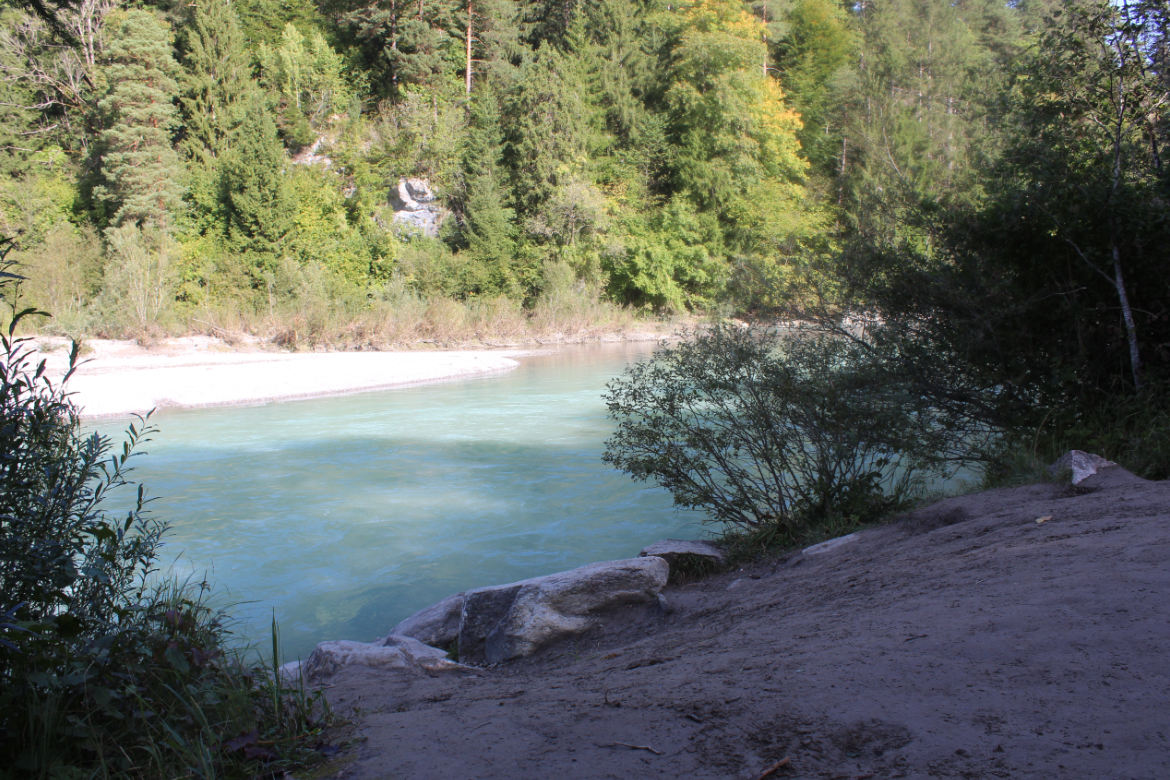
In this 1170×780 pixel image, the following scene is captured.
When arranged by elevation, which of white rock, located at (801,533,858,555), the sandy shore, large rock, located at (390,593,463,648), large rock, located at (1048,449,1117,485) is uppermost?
the sandy shore

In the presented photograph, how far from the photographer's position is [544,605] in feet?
16.8

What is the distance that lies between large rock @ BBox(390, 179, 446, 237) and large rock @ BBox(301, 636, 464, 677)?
3337cm

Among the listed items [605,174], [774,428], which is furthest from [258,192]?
[774,428]

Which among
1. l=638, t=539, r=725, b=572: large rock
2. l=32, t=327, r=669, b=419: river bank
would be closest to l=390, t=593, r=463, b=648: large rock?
l=638, t=539, r=725, b=572: large rock

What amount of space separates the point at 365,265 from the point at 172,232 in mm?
7388

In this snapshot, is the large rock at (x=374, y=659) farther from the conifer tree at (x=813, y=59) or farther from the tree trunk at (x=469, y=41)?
the conifer tree at (x=813, y=59)

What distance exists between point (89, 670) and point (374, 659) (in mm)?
1906

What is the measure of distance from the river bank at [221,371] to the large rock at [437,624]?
9891 mm

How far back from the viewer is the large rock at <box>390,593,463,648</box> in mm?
5465

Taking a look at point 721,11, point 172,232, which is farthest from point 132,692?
point 721,11

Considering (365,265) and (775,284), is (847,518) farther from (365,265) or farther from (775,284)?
(365,265)

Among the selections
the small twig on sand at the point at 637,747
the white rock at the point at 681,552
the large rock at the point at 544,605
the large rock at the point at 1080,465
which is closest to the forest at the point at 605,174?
the large rock at the point at 1080,465

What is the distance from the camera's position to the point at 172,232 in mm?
30812

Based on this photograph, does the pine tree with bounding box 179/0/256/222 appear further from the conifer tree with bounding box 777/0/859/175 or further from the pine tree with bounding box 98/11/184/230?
the conifer tree with bounding box 777/0/859/175
